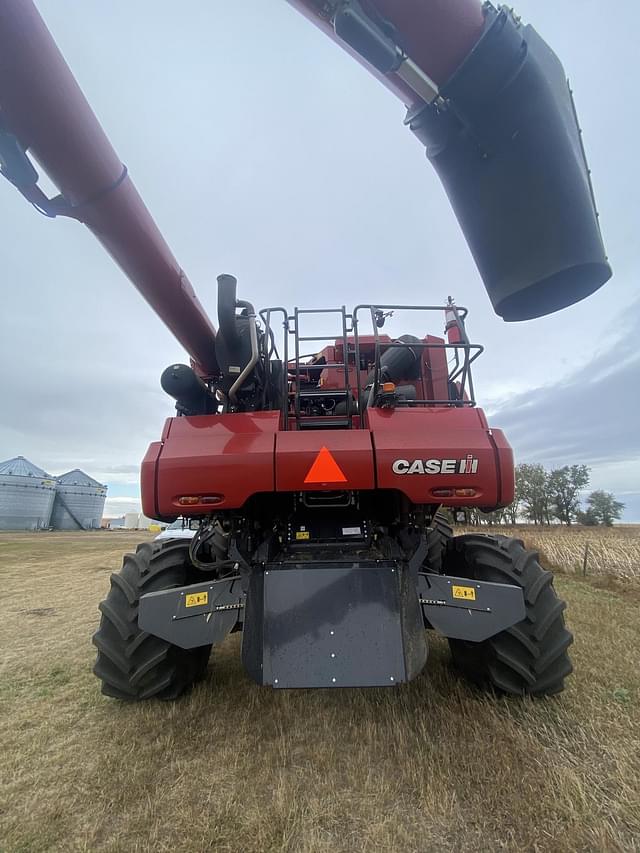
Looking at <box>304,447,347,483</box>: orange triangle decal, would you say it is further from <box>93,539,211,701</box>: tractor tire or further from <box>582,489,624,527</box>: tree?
<box>582,489,624,527</box>: tree

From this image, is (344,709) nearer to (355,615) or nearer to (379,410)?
(355,615)

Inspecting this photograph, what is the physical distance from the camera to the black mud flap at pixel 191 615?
2.74 m

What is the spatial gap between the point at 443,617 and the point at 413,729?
758 millimetres

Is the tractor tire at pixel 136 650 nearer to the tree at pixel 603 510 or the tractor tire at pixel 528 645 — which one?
the tractor tire at pixel 528 645

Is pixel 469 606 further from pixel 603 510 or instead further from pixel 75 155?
pixel 603 510

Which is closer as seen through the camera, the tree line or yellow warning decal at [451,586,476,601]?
yellow warning decal at [451,586,476,601]

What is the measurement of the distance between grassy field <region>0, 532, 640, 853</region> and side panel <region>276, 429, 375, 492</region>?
1.54 m

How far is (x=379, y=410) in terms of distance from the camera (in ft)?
9.73

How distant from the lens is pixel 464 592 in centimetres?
276

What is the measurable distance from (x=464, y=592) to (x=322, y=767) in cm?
127

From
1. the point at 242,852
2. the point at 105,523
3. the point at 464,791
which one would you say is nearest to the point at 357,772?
the point at 464,791

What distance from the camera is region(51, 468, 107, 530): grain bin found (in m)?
50.8

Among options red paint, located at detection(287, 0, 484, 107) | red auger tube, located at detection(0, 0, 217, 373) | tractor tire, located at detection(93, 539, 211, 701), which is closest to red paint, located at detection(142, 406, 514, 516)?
tractor tire, located at detection(93, 539, 211, 701)

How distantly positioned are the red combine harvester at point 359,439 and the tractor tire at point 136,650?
0.01m
